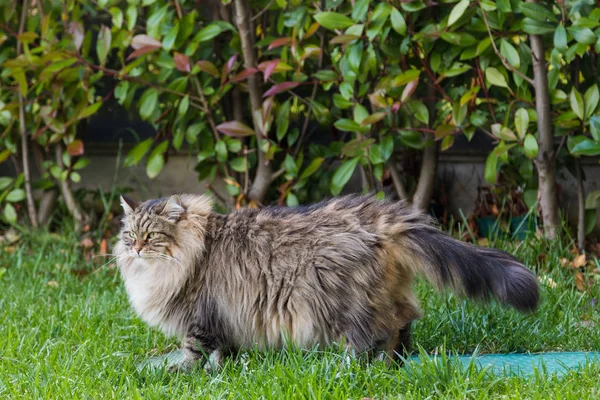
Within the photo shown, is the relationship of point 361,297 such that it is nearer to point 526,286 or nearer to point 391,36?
point 526,286

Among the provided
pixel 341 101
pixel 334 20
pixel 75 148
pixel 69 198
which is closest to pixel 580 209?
pixel 341 101

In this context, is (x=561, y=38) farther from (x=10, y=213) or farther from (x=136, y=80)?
(x=10, y=213)

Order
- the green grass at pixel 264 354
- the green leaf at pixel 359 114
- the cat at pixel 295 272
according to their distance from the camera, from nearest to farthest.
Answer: the green grass at pixel 264 354 < the cat at pixel 295 272 < the green leaf at pixel 359 114

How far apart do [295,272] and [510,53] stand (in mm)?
1767

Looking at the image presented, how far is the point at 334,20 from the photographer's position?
3.96m

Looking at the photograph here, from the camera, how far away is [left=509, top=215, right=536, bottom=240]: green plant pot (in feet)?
14.3

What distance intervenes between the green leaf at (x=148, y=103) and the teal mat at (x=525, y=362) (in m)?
1.90

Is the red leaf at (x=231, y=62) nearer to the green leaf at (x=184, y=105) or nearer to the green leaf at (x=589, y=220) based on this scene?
the green leaf at (x=184, y=105)

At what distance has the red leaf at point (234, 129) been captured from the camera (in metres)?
4.56

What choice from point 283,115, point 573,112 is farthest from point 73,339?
point 573,112

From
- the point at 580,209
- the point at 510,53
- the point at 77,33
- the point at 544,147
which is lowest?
the point at 580,209

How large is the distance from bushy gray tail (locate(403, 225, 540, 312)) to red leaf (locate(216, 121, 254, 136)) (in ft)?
6.39

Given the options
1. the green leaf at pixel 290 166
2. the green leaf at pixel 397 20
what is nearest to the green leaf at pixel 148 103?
the green leaf at pixel 290 166

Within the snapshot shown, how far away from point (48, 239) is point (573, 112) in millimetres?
3426
